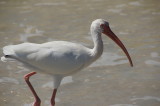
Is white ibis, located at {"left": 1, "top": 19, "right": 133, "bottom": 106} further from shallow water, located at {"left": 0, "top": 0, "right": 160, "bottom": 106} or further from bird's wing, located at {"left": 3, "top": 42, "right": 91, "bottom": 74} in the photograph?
shallow water, located at {"left": 0, "top": 0, "right": 160, "bottom": 106}

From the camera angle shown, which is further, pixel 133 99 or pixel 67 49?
pixel 133 99

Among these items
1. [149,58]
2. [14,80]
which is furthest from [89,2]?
[14,80]

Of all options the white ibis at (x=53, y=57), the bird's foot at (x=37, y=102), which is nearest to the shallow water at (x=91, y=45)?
the bird's foot at (x=37, y=102)

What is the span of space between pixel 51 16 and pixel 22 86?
402 centimetres

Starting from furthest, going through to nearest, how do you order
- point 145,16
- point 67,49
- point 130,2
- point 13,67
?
point 130,2, point 145,16, point 13,67, point 67,49

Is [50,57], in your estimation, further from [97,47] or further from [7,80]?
[7,80]

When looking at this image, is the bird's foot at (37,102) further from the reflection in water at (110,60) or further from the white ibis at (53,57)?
the reflection in water at (110,60)

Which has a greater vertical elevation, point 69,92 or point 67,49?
point 67,49

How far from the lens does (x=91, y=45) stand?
1011 centimetres

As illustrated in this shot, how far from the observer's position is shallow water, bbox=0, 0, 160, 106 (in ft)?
26.5

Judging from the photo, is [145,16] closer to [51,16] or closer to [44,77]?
[51,16]

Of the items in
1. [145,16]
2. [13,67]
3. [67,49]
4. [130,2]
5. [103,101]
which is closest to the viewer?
[67,49]

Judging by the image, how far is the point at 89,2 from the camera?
1325 centimetres

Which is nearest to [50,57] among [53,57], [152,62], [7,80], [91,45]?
[53,57]
